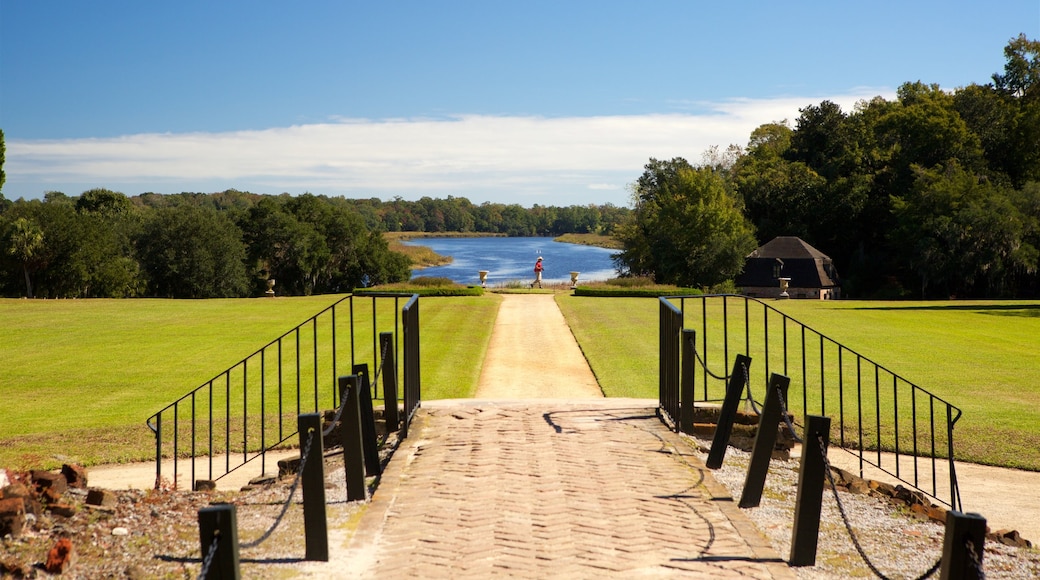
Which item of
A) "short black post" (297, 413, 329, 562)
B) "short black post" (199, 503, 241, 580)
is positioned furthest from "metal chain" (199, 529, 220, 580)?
"short black post" (297, 413, 329, 562)

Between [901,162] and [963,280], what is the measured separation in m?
16.1

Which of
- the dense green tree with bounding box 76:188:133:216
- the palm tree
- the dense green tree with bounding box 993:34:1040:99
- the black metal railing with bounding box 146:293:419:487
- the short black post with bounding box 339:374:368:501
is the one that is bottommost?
the black metal railing with bounding box 146:293:419:487

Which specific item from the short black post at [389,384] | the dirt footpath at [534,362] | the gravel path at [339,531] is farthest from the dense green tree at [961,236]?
the short black post at [389,384]

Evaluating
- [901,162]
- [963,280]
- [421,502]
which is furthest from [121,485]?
[901,162]

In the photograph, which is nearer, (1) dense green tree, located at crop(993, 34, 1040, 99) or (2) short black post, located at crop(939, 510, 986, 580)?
(2) short black post, located at crop(939, 510, 986, 580)

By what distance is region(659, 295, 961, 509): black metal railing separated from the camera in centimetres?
973

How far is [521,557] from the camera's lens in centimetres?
602

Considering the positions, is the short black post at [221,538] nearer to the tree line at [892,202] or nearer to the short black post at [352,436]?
the short black post at [352,436]

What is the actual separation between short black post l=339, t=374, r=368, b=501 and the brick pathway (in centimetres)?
25

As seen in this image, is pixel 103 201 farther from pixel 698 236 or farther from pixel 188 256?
pixel 698 236

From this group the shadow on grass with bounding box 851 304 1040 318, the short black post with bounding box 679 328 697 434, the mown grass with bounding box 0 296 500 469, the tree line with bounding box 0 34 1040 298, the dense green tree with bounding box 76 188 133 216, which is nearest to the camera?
the short black post with bounding box 679 328 697 434

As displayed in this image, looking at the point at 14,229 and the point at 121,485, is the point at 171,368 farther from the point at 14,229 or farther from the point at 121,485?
the point at 14,229

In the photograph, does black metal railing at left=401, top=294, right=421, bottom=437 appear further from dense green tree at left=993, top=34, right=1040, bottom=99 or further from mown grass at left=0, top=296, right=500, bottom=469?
dense green tree at left=993, top=34, right=1040, bottom=99

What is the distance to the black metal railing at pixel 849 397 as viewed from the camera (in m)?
9.73
